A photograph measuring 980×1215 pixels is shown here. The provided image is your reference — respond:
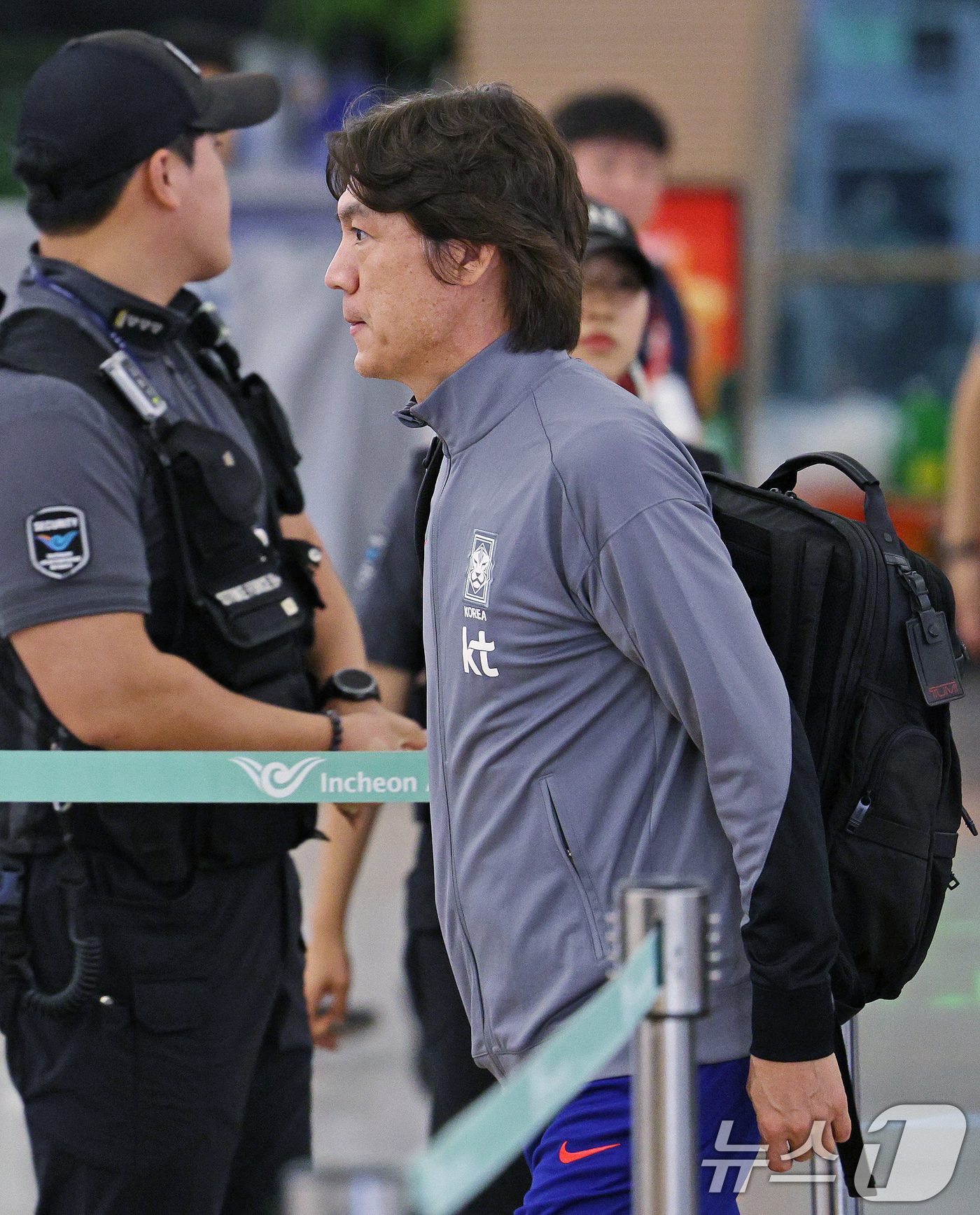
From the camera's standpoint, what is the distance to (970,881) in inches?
189

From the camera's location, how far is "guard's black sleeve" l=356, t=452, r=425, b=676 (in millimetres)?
3076

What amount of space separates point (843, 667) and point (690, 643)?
248 mm

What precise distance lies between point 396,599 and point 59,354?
863 millimetres

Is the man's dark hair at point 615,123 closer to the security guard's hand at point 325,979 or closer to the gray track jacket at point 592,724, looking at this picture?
the security guard's hand at point 325,979

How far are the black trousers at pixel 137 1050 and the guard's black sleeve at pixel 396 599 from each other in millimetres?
679

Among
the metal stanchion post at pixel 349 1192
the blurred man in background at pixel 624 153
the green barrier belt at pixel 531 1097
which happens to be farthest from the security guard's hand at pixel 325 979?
the blurred man in background at pixel 624 153

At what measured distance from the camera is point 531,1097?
4.82 feet

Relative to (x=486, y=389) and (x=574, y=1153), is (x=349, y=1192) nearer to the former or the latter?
(x=574, y=1153)

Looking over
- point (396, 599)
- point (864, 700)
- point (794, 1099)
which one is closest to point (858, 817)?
point (864, 700)

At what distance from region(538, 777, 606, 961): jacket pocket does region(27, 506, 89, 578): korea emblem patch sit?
85 cm

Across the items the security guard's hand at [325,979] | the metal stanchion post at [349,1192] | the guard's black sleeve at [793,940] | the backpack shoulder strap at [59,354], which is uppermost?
the backpack shoulder strap at [59,354]

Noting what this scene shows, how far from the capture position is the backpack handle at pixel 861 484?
2.03 meters

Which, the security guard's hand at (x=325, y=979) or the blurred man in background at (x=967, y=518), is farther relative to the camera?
the blurred man in background at (x=967, y=518)

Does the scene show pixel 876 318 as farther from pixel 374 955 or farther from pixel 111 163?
pixel 111 163
